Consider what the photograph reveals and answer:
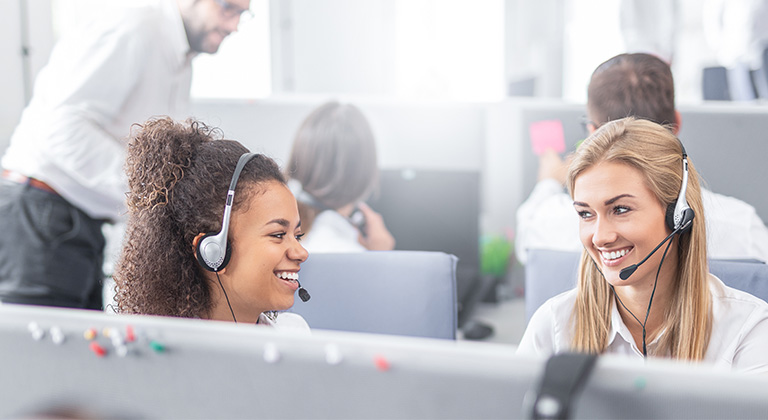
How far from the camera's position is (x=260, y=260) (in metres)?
0.97

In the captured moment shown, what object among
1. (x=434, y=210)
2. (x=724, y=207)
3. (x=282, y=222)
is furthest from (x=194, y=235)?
(x=434, y=210)

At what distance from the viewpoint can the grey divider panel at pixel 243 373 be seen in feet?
1.31

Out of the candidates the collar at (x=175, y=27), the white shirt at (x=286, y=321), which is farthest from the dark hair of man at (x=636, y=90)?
the collar at (x=175, y=27)

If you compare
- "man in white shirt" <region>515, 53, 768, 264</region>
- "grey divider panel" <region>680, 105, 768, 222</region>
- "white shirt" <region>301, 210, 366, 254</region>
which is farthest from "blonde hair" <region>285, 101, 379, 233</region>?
"grey divider panel" <region>680, 105, 768, 222</region>

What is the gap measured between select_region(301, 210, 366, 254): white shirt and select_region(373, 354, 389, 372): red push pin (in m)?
1.19

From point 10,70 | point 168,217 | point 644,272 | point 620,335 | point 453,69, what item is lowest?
point 620,335

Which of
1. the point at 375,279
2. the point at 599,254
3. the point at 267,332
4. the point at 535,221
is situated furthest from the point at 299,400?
the point at 535,221

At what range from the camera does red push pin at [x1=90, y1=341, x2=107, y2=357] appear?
1.54 ft

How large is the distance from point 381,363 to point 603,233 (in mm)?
711

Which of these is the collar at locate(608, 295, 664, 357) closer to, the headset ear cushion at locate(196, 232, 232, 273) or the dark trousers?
the headset ear cushion at locate(196, 232, 232, 273)

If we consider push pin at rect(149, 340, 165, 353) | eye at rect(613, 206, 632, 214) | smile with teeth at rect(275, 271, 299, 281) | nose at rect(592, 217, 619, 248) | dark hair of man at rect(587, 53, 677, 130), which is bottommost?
smile with teeth at rect(275, 271, 299, 281)

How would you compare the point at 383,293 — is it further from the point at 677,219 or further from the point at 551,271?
the point at 677,219

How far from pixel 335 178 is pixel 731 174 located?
109cm

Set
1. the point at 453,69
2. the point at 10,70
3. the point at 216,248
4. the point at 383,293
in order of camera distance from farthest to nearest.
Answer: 1. the point at 453,69
2. the point at 10,70
3. the point at 383,293
4. the point at 216,248
